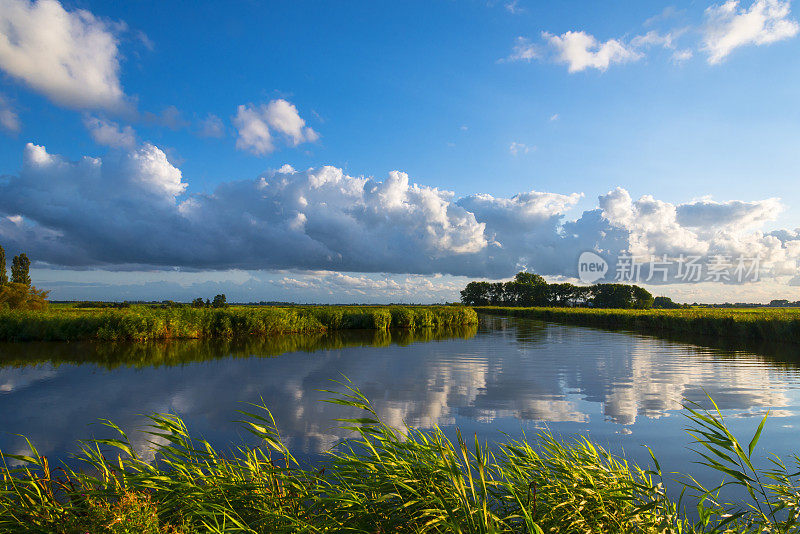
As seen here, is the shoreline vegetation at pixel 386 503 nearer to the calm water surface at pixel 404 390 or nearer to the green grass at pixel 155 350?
the calm water surface at pixel 404 390

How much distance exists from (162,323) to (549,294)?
109 metres

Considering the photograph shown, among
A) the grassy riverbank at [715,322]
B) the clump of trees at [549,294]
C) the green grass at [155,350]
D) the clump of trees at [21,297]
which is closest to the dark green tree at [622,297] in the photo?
the clump of trees at [549,294]

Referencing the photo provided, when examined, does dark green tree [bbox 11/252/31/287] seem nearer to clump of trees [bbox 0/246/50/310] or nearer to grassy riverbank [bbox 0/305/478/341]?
clump of trees [bbox 0/246/50/310]

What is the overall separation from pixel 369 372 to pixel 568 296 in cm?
10992

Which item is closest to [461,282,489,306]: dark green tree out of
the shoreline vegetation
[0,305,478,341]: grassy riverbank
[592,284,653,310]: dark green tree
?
[592,284,653,310]: dark green tree

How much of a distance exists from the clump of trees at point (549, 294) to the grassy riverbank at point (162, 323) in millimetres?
89797

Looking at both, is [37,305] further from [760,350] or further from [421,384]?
[760,350]

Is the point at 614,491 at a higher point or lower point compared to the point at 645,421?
higher

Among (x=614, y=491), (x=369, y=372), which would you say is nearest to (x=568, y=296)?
(x=369, y=372)

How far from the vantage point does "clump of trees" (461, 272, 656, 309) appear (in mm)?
106062

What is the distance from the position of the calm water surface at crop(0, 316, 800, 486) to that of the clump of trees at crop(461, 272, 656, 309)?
92116 mm

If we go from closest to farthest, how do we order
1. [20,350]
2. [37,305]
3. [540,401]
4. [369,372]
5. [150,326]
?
[540,401]
[369,372]
[20,350]
[150,326]
[37,305]

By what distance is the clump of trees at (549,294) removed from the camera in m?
106

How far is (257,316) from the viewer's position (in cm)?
2809
